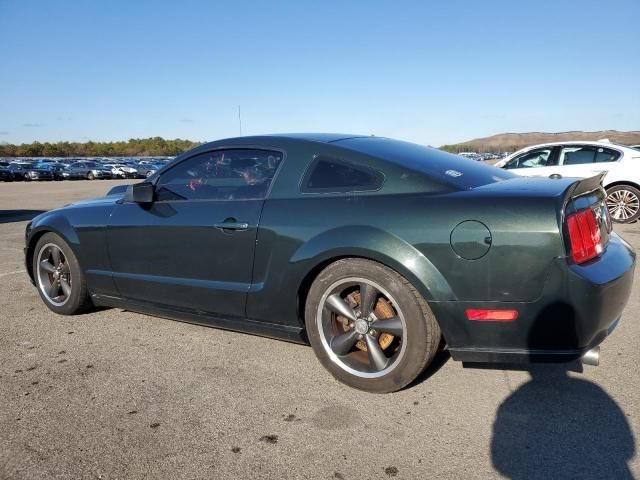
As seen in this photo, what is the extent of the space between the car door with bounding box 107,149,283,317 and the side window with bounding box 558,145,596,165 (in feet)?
26.2

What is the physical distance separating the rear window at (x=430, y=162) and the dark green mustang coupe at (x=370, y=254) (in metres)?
0.02

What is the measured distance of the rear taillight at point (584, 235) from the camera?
2.44 m

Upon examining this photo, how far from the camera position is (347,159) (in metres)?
3.00

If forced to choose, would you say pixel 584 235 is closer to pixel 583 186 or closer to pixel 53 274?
pixel 583 186

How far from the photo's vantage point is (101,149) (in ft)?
466

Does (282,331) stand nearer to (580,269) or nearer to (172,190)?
(172,190)

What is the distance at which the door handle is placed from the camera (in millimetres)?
3148

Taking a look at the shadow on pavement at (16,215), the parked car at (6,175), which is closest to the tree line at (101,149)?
the parked car at (6,175)

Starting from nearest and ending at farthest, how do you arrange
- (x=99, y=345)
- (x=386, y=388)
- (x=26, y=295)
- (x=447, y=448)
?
(x=447, y=448), (x=386, y=388), (x=99, y=345), (x=26, y=295)

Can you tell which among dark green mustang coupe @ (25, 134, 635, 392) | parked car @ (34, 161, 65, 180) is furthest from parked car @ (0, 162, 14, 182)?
dark green mustang coupe @ (25, 134, 635, 392)

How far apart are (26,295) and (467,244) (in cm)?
448

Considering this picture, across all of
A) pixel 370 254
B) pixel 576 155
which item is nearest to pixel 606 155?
pixel 576 155

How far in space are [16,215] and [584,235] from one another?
44.6 feet

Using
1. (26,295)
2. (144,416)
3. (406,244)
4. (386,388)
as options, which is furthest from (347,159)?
(26,295)
